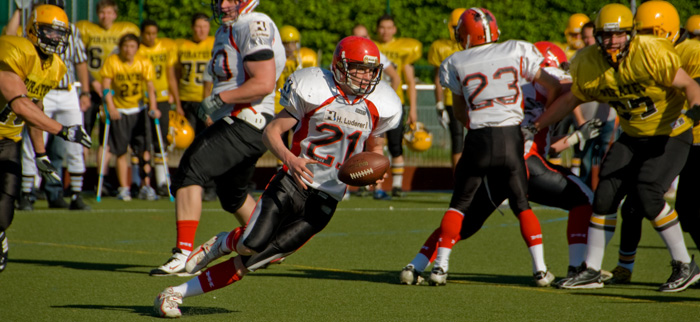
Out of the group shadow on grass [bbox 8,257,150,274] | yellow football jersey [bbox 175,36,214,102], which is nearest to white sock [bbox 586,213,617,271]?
shadow on grass [bbox 8,257,150,274]

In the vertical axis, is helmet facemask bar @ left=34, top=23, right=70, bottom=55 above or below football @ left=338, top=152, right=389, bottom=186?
above

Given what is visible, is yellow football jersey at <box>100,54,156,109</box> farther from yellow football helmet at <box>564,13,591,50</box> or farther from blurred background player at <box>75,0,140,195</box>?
yellow football helmet at <box>564,13,591,50</box>

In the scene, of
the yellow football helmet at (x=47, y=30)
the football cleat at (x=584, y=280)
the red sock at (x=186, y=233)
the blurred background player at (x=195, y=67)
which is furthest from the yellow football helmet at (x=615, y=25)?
the blurred background player at (x=195, y=67)

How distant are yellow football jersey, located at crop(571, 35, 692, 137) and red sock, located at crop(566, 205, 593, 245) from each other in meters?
0.58

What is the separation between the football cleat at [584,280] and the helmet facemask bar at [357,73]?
189 cm

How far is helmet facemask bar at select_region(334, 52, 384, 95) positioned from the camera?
4.89 m

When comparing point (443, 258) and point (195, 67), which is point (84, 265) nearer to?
point (443, 258)

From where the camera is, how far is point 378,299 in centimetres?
544

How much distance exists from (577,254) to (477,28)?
156 cm

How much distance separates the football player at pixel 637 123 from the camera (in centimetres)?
566

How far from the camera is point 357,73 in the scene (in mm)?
4898

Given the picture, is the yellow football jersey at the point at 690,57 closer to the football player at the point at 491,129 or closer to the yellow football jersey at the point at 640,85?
the yellow football jersey at the point at 640,85

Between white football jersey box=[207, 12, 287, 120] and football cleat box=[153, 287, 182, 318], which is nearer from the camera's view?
football cleat box=[153, 287, 182, 318]

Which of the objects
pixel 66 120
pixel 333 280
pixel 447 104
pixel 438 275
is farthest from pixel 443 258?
pixel 447 104
